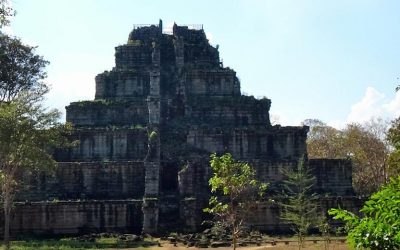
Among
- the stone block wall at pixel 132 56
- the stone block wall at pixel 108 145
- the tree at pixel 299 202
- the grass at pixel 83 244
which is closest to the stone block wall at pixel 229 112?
the stone block wall at pixel 108 145

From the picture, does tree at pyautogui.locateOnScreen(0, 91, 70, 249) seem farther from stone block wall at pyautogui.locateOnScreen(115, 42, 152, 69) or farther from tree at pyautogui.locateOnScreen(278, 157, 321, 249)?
stone block wall at pyautogui.locateOnScreen(115, 42, 152, 69)

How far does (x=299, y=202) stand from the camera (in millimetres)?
27500

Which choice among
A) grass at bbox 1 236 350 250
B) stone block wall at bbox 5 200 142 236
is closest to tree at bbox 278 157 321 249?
grass at bbox 1 236 350 250

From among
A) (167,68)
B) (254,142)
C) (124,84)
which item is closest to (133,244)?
(254,142)

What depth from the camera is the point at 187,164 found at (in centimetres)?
3962

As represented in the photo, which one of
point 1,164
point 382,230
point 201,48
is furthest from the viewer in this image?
point 201,48

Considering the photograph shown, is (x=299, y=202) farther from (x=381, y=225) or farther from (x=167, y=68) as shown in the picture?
Answer: (x=167, y=68)

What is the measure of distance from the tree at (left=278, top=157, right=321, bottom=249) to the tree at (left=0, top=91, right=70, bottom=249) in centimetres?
1382

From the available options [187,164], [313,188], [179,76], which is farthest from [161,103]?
[313,188]

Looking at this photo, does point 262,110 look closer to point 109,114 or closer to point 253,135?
point 253,135

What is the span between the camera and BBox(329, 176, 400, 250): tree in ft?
24.1

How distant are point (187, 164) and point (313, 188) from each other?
978 centimetres

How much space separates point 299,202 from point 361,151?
27.6 m

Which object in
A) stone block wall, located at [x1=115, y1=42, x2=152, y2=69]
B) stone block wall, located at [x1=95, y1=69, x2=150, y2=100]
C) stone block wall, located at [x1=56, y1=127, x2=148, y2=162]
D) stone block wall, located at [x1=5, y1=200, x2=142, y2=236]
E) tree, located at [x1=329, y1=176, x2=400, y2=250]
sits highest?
stone block wall, located at [x1=115, y1=42, x2=152, y2=69]
